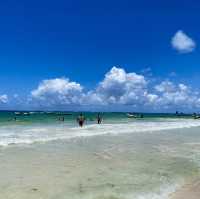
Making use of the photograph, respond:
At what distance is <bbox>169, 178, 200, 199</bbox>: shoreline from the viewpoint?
923 centimetres

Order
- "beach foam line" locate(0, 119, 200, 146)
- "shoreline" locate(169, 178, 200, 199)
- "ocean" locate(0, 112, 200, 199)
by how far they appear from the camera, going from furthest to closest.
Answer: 1. "beach foam line" locate(0, 119, 200, 146)
2. "ocean" locate(0, 112, 200, 199)
3. "shoreline" locate(169, 178, 200, 199)

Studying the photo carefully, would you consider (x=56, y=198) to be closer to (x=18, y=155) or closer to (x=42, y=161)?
(x=42, y=161)

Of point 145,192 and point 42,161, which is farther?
point 42,161

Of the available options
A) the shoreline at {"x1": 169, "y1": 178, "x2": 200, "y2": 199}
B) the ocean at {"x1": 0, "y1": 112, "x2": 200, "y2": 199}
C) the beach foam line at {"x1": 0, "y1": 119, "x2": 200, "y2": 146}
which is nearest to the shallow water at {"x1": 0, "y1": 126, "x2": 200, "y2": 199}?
the ocean at {"x1": 0, "y1": 112, "x2": 200, "y2": 199}

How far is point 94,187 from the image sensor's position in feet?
33.4

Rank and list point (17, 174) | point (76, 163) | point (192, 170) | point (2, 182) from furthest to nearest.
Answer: point (76, 163)
point (192, 170)
point (17, 174)
point (2, 182)

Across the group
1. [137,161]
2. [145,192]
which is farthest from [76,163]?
[145,192]

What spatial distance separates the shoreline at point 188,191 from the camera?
363 inches

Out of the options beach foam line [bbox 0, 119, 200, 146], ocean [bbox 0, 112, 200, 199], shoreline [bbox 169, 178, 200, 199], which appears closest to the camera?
shoreline [bbox 169, 178, 200, 199]

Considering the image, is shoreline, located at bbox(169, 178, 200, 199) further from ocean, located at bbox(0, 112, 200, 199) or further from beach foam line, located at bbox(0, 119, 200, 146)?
beach foam line, located at bbox(0, 119, 200, 146)

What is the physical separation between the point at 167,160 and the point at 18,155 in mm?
7378

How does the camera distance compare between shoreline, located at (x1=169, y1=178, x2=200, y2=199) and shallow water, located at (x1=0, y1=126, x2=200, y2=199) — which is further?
shallow water, located at (x1=0, y1=126, x2=200, y2=199)

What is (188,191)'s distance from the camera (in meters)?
9.86

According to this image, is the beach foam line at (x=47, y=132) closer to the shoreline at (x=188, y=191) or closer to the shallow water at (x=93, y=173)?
the shallow water at (x=93, y=173)
